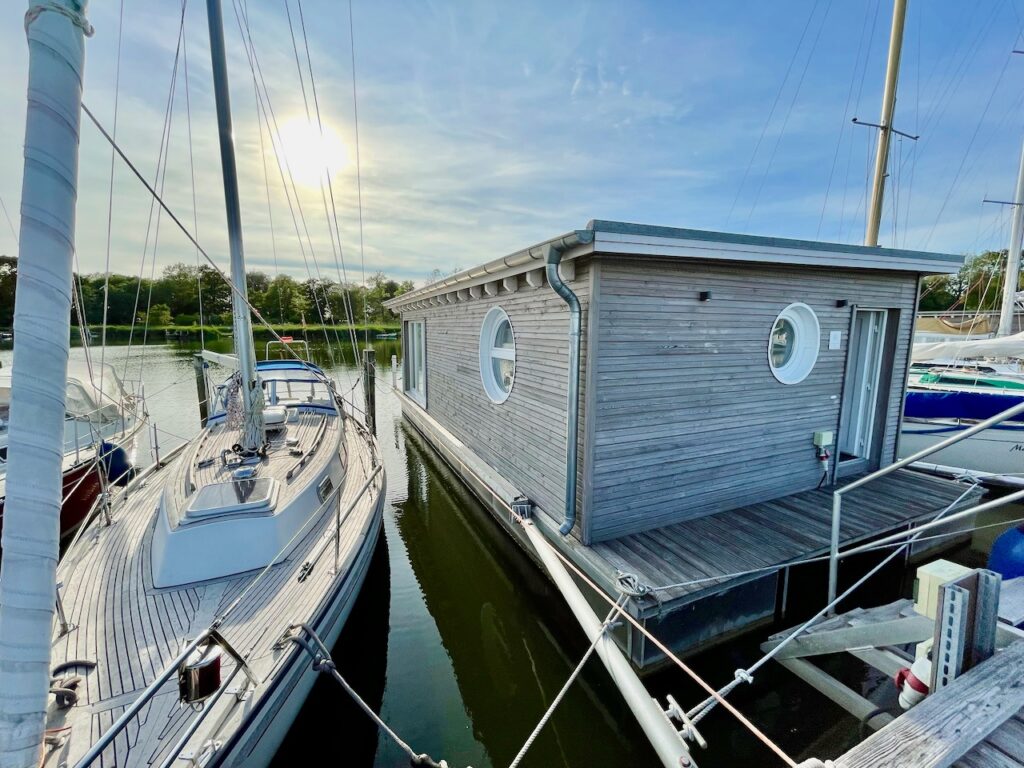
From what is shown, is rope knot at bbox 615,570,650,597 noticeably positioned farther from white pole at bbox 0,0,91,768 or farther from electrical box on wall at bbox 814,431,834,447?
electrical box on wall at bbox 814,431,834,447

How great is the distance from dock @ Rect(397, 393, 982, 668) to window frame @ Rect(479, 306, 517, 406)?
4.49ft

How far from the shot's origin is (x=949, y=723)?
1.73 meters

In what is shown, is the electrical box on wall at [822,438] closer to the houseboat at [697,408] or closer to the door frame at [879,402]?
the houseboat at [697,408]

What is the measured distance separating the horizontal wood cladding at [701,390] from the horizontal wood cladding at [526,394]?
287 millimetres

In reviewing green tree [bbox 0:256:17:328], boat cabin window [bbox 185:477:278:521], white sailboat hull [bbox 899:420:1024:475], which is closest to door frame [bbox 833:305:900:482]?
white sailboat hull [bbox 899:420:1024:475]

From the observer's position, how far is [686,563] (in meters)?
3.92

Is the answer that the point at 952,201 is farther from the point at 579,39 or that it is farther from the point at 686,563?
the point at 686,563

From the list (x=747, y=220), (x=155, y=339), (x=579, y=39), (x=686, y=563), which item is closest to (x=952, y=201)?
(x=747, y=220)

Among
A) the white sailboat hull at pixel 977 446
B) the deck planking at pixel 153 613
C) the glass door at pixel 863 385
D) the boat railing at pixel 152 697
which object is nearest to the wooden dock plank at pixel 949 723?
the boat railing at pixel 152 697

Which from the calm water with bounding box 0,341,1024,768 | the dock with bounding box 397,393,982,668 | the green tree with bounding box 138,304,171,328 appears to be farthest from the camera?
the green tree with bounding box 138,304,171,328

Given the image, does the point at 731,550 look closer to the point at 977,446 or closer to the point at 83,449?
the point at 977,446

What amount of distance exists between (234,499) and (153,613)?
0.91 meters

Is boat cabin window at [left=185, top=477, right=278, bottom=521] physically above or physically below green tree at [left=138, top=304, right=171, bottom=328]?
below

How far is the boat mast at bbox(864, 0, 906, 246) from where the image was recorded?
7961 millimetres
